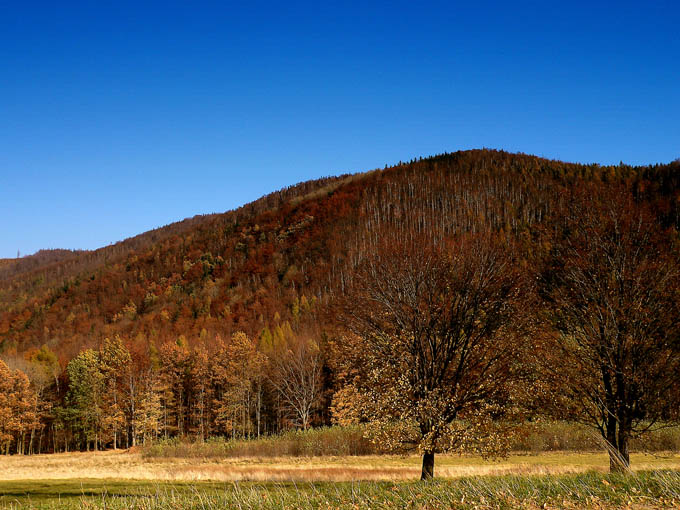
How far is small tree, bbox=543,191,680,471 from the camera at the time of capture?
67.1ft

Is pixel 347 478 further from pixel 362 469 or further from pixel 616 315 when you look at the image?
pixel 616 315

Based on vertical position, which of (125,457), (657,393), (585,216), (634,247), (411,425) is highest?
(585,216)

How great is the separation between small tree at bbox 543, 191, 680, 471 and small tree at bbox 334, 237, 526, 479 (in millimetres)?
2874

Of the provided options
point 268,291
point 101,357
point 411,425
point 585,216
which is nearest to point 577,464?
point 411,425

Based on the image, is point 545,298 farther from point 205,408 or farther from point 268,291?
point 268,291

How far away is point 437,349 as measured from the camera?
25.2 m

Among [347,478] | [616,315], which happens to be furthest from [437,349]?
[347,478]

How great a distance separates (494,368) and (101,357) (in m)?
75.7

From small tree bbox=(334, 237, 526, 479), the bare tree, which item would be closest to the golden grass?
small tree bbox=(334, 237, 526, 479)

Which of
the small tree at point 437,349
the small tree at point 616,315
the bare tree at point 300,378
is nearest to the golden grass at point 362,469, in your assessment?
the small tree at point 437,349

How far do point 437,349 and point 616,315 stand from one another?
26.8 ft

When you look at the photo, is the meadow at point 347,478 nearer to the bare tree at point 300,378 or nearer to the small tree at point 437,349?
the small tree at point 437,349

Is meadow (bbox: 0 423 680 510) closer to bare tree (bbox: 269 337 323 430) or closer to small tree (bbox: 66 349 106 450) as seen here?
small tree (bbox: 66 349 106 450)

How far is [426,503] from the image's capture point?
1284cm
